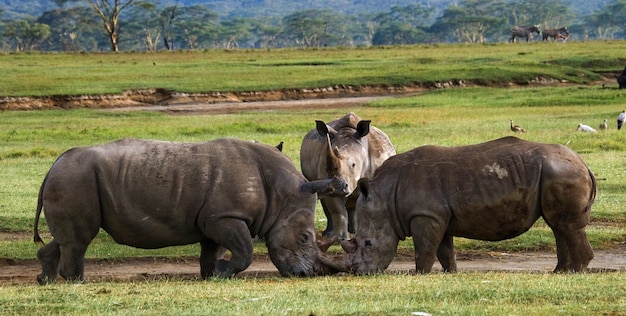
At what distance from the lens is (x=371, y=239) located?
11211 millimetres

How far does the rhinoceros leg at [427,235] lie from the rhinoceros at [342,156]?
178 centimetres

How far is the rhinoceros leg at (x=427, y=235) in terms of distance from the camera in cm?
1105

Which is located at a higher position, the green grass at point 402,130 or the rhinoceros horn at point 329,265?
the rhinoceros horn at point 329,265

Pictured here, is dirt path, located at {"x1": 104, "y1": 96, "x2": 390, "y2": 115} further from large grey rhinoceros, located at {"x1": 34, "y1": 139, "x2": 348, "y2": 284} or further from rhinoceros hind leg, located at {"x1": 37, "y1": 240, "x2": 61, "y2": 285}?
large grey rhinoceros, located at {"x1": 34, "y1": 139, "x2": 348, "y2": 284}

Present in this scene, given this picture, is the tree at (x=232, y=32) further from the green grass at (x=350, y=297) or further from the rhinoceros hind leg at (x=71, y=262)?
the green grass at (x=350, y=297)

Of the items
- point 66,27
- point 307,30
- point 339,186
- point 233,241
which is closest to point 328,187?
point 339,186

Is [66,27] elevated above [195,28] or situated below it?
below

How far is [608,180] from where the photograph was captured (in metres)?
19.3

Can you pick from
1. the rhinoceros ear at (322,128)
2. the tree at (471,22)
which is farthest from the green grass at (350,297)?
the tree at (471,22)

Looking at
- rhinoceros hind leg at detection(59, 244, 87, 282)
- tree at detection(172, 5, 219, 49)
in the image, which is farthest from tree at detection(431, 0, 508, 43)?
rhinoceros hind leg at detection(59, 244, 87, 282)

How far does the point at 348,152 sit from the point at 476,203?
2.89 metres

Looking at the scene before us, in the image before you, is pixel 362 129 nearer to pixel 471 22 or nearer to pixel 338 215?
pixel 338 215

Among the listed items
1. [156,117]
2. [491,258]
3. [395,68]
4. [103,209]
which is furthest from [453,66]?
[103,209]

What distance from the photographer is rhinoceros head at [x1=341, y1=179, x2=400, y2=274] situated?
11133 mm
